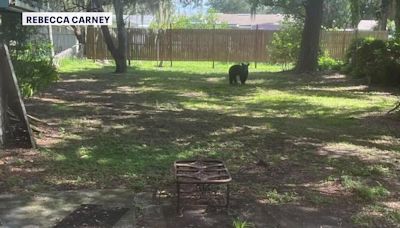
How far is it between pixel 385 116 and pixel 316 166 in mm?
4447

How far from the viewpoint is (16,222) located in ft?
14.0

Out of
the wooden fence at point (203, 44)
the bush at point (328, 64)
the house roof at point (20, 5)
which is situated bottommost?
the bush at point (328, 64)

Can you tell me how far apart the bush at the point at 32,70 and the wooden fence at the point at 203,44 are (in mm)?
9054

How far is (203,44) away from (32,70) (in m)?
14.5

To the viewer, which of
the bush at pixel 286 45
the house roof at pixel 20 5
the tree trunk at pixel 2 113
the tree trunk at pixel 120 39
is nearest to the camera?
the tree trunk at pixel 2 113

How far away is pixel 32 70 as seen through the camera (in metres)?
12.5

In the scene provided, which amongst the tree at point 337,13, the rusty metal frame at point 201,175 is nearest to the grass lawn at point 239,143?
the rusty metal frame at point 201,175

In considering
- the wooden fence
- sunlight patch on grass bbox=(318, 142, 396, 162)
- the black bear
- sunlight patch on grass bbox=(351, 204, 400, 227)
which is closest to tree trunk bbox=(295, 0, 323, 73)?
the black bear

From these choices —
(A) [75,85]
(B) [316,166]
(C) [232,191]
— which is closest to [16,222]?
(C) [232,191]

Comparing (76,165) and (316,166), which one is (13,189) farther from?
(316,166)

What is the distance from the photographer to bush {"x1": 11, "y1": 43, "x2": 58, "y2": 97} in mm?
11281

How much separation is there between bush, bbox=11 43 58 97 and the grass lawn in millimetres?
407

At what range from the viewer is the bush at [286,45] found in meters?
23.0

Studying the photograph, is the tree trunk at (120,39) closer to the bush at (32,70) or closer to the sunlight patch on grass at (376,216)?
the bush at (32,70)
